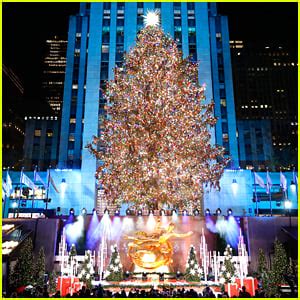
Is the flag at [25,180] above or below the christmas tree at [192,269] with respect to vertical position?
above

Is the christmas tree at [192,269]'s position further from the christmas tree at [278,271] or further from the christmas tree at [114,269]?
the christmas tree at [278,271]

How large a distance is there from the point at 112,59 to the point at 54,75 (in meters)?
78.3

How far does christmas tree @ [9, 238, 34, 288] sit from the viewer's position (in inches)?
591

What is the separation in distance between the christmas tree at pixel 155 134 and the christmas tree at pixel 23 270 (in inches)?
375

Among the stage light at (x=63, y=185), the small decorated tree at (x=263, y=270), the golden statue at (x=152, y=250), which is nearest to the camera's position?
the small decorated tree at (x=263, y=270)

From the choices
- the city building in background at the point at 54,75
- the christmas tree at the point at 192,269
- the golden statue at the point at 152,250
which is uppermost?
the city building in background at the point at 54,75

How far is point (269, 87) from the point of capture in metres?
90.9

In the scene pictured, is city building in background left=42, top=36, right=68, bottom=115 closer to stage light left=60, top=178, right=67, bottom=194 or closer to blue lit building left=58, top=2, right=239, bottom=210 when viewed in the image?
blue lit building left=58, top=2, right=239, bottom=210

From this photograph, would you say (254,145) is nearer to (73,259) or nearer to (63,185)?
(63,185)

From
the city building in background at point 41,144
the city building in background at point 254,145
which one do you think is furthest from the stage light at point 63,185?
the city building in background at point 254,145

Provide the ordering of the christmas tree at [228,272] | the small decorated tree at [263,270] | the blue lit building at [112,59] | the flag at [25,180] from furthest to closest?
1. the blue lit building at [112,59]
2. the flag at [25,180]
3. the christmas tree at [228,272]
4. the small decorated tree at [263,270]

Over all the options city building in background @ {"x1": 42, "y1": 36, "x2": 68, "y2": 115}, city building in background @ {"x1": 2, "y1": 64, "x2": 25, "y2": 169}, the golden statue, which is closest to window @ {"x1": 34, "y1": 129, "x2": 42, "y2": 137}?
city building in background @ {"x1": 2, "y1": 64, "x2": 25, "y2": 169}

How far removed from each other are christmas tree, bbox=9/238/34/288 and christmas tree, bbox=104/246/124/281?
4124 mm

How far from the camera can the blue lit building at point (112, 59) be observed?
4103 cm
